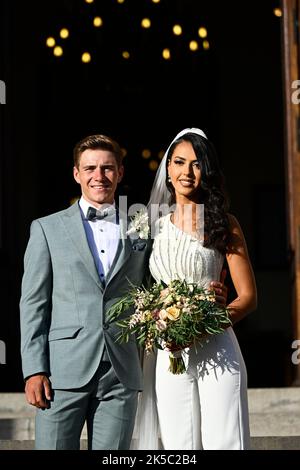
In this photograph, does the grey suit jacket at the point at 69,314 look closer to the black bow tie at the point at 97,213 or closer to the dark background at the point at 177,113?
the black bow tie at the point at 97,213

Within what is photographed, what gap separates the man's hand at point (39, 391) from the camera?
4.30 meters

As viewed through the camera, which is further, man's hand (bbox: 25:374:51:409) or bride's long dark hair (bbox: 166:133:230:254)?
bride's long dark hair (bbox: 166:133:230:254)

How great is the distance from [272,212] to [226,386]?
30.4ft

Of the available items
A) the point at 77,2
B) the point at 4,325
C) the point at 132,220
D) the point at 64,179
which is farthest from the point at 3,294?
the point at 132,220

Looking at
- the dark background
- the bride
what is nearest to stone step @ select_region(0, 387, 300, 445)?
the bride

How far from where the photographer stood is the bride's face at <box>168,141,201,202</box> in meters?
4.64

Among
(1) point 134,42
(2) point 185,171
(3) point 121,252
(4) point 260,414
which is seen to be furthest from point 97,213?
(1) point 134,42

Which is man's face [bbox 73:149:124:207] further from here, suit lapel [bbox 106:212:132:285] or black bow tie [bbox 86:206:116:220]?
suit lapel [bbox 106:212:132:285]

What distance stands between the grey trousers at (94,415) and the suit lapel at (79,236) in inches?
15.9

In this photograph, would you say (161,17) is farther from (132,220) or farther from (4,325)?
(132,220)

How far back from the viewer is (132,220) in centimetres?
474

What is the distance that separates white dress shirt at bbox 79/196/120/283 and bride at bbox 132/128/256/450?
24 cm

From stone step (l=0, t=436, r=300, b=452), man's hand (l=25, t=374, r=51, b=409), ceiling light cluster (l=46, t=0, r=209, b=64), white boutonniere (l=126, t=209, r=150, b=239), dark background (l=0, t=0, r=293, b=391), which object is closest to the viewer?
man's hand (l=25, t=374, r=51, b=409)

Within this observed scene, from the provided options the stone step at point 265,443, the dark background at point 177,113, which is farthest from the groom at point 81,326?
the dark background at point 177,113
